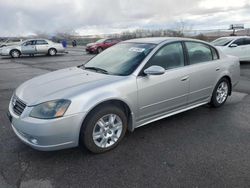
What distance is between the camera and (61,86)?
3078 mm

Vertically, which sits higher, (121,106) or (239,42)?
(239,42)

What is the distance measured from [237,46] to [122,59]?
9348 millimetres

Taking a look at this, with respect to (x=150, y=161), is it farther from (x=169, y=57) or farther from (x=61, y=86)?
(x=169, y=57)

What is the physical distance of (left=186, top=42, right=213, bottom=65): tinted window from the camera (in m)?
4.12

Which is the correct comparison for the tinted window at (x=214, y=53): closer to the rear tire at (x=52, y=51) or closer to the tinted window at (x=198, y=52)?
the tinted window at (x=198, y=52)

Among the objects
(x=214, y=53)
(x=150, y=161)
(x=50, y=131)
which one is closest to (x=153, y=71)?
(x=150, y=161)

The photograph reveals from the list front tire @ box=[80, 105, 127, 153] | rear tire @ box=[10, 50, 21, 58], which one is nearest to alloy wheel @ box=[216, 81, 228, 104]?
front tire @ box=[80, 105, 127, 153]

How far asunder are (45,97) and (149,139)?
5.51ft

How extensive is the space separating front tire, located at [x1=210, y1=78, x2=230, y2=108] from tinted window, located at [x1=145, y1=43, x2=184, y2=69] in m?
1.23

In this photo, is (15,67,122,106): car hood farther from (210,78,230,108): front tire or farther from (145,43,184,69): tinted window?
(210,78,230,108): front tire

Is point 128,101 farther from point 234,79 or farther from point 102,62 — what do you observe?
point 234,79

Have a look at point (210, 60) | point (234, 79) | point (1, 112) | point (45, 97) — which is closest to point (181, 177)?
point (45, 97)

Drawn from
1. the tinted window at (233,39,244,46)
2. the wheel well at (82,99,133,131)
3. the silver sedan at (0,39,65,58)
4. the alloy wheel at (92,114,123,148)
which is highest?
the silver sedan at (0,39,65,58)

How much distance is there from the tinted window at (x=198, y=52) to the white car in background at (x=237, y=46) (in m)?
7.26
